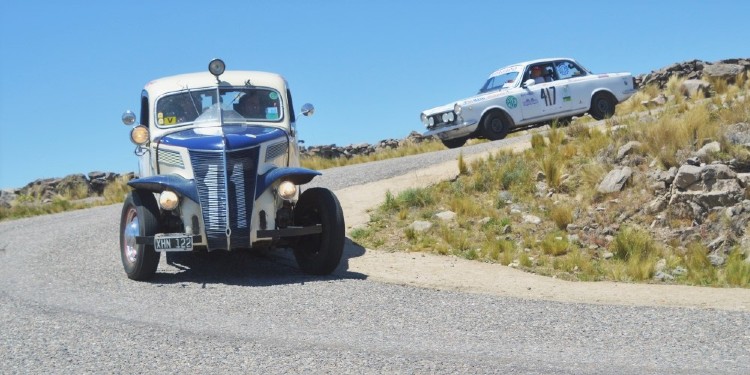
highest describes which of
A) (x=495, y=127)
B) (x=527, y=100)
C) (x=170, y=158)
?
(x=527, y=100)

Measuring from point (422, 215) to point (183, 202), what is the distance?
5710 mm

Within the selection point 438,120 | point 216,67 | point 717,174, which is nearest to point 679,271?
point 717,174

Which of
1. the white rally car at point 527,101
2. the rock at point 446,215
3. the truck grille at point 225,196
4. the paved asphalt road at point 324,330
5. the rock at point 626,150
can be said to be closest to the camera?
the paved asphalt road at point 324,330

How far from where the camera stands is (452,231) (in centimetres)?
1552

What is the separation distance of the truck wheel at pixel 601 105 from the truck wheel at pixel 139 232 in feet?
47.4

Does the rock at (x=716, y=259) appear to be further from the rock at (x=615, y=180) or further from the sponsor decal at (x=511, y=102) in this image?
the sponsor decal at (x=511, y=102)

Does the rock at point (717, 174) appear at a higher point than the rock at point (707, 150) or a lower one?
lower

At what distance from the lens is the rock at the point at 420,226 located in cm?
1571

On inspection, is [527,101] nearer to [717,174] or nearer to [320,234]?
[717,174]

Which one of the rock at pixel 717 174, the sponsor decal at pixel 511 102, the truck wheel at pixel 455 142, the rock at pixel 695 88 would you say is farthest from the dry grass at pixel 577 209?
the rock at pixel 695 88

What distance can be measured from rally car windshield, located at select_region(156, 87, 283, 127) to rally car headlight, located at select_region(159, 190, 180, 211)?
171cm

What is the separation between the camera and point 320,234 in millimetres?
12367

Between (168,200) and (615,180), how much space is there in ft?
26.5

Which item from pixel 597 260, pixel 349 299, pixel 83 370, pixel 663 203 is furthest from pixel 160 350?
pixel 663 203
